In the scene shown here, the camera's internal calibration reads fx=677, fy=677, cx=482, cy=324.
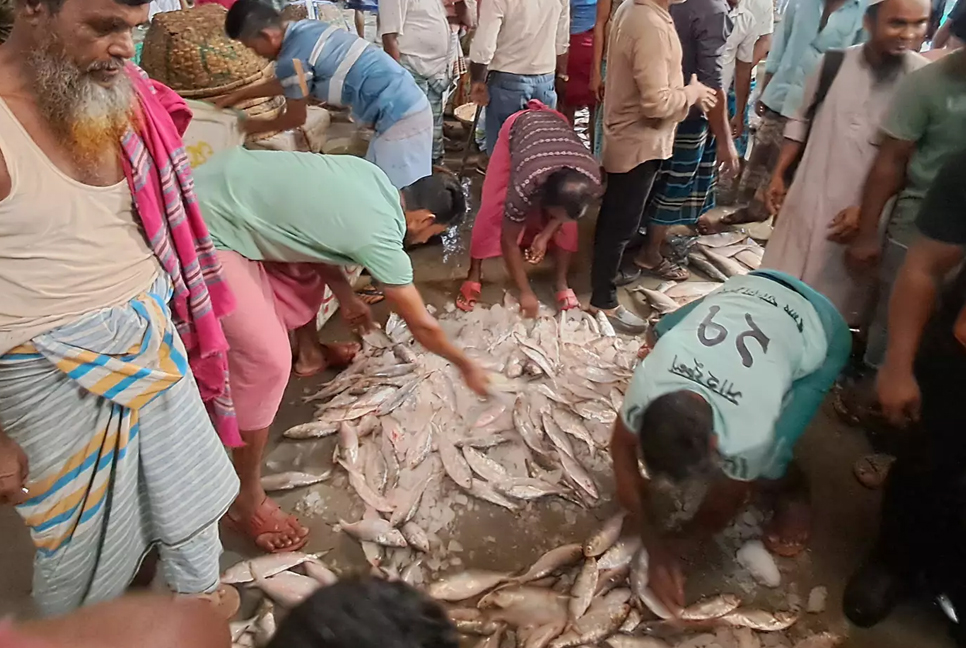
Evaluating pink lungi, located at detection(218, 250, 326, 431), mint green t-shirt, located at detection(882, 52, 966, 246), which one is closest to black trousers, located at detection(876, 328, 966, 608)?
mint green t-shirt, located at detection(882, 52, 966, 246)

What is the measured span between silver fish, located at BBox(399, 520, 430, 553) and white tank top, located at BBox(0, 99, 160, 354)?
1.36 meters

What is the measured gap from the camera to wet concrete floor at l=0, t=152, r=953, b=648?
2338 mm

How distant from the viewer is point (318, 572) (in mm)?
2346

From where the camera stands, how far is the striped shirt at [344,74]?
347cm

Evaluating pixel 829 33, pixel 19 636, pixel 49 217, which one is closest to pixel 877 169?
pixel 829 33

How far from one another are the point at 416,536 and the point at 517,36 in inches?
130

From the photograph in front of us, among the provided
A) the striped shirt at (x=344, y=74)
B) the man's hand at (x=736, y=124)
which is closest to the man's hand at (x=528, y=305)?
the striped shirt at (x=344, y=74)

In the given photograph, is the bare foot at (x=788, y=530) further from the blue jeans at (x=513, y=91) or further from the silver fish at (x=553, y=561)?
the blue jeans at (x=513, y=91)

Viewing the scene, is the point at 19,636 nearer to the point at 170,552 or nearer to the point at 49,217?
the point at 49,217

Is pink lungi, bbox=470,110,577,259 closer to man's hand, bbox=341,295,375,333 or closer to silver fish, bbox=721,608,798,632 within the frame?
man's hand, bbox=341,295,375,333

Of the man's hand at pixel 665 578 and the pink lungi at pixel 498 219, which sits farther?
the pink lungi at pixel 498 219

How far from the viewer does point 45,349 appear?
1505mm

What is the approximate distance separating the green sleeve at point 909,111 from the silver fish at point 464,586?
220 centimetres

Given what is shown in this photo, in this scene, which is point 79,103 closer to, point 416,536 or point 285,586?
point 285,586
